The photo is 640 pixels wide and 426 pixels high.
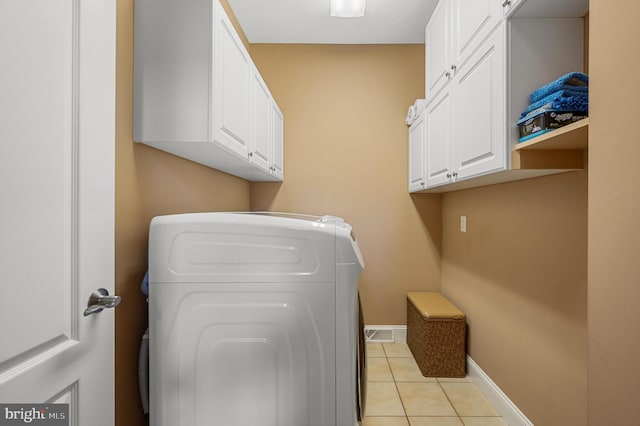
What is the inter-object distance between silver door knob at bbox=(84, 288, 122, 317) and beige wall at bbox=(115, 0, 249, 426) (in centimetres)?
Answer: 36

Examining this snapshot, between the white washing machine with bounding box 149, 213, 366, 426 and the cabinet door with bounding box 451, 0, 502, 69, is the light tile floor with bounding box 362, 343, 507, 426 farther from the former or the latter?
the cabinet door with bounding box 451, 0, 502, 69

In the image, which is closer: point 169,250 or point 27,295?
point 27,295

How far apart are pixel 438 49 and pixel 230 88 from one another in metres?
1.42

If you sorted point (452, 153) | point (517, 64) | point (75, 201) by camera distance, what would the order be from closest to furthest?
1. point (75, 201)
2. point (517, 64)
3. point (452, 153)

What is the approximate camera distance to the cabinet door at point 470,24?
1342mm

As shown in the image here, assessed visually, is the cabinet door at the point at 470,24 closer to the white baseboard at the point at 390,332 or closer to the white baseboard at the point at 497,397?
the white baseboard at the point at 497,397

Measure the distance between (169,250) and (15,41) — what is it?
0.71 metres

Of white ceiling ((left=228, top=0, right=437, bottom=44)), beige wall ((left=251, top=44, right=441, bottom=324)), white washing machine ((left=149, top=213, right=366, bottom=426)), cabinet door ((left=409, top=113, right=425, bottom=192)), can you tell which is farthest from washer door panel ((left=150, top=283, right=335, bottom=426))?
white ceiling ((left=228, top=0, right=437, bottom=44))

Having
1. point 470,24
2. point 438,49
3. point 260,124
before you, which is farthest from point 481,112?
point 260,124

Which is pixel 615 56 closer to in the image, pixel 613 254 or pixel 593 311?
pixel 613 254

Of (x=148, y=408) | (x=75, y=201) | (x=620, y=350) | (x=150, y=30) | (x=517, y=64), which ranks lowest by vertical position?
(x=148, y=408)

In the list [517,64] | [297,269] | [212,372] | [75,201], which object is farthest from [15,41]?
[517,64]

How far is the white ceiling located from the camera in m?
2.40

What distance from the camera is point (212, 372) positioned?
1107mm
